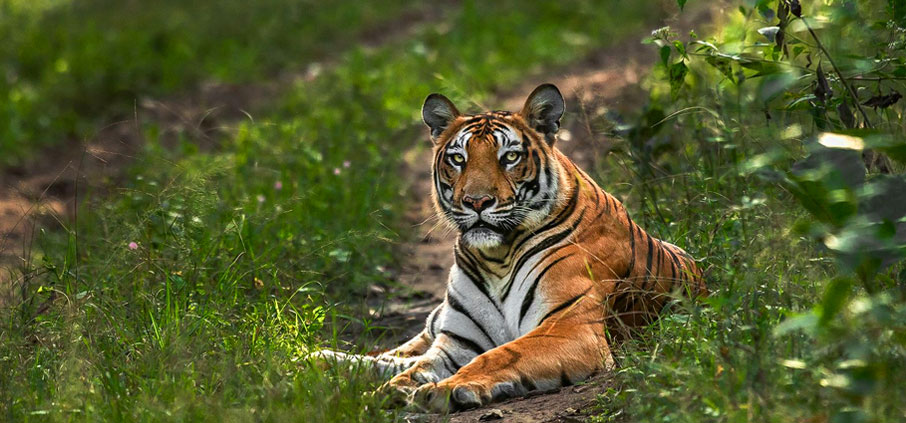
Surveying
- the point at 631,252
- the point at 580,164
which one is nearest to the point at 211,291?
the point at 631,252

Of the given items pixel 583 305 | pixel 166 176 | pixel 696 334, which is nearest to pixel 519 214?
pixel 583 305

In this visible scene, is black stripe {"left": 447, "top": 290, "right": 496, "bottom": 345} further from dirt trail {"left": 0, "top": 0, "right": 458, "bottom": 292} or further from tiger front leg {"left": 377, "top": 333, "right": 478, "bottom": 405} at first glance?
dirt trail {"left": 0, "top": 0, "right": 458, "bottom": 292}

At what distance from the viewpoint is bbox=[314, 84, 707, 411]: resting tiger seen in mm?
4090

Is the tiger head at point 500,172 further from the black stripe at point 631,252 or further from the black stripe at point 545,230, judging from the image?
the black stripe at point 631,252

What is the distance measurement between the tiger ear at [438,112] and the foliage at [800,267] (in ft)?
3.13

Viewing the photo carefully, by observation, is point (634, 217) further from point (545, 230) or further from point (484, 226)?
point (484, 226)

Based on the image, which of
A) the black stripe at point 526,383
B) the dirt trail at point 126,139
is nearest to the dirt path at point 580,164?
the black stripe at point 526,383

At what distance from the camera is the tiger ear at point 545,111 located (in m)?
4.45

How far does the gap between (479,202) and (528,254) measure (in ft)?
1.02

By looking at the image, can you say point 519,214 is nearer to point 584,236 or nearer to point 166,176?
point 584,236

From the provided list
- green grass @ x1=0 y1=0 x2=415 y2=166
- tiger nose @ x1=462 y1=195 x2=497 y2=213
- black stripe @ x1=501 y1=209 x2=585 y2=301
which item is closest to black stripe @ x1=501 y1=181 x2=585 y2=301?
black stripe @ x1=501 y1=209 x2=585 y2=301

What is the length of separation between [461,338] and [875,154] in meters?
1.76

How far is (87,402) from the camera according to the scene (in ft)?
11.1

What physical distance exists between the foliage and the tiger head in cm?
60
